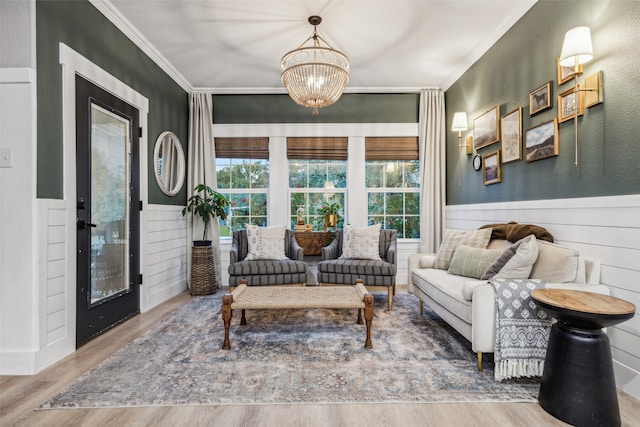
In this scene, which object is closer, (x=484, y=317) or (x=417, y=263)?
(x=484, y=317)

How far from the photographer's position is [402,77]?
4.36m

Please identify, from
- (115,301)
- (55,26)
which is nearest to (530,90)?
(55,26)

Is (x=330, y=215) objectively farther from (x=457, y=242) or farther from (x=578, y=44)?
(x=578, y=44)

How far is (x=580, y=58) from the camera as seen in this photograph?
2139mm

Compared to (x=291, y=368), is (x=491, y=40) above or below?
above

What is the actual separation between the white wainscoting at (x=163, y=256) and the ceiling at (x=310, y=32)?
180 cm

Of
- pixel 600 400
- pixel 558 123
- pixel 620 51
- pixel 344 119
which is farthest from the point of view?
pixel 344 119

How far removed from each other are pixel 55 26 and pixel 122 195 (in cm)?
142

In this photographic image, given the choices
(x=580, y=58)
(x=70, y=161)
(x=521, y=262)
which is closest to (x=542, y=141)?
(x=580, y=58)

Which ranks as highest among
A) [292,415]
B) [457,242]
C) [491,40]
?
[491,40]

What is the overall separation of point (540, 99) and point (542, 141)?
1.12 feet

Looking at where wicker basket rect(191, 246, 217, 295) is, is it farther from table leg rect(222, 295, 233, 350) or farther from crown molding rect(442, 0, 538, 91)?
crown molding rect(442, 0, 538, 91)

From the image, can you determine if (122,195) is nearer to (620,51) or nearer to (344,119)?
(344,119)

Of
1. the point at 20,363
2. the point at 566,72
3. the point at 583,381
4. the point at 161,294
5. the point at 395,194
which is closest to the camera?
the point at 583,381
